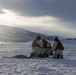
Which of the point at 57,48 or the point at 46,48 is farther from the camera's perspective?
the point at 46,48

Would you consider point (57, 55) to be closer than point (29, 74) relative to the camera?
No

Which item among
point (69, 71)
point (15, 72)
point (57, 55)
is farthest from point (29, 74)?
point (57, 55)

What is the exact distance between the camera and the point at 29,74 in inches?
491

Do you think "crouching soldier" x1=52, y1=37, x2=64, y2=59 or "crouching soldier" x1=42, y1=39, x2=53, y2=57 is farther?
"crouching soldier" x1=42, y1=39, x2=53, y2=57

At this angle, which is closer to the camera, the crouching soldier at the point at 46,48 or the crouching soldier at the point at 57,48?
the crouching soldier at the point at 57,48

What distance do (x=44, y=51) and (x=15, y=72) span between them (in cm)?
915

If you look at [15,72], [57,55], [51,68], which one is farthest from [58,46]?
[15,72]

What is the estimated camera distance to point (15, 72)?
42.4 ft

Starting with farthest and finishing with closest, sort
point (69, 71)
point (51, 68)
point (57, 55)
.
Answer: point (57, 55), point (51, 68), point (69, 71)

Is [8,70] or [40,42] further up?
[40,42]

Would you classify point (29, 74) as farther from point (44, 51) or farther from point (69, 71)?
point (44, 51)

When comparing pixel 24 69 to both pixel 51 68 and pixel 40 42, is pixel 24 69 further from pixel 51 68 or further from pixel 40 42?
pixel 40 42

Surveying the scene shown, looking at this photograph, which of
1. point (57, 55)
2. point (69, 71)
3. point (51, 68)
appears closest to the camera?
point (69, 71)

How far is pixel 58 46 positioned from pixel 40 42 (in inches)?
59.8
